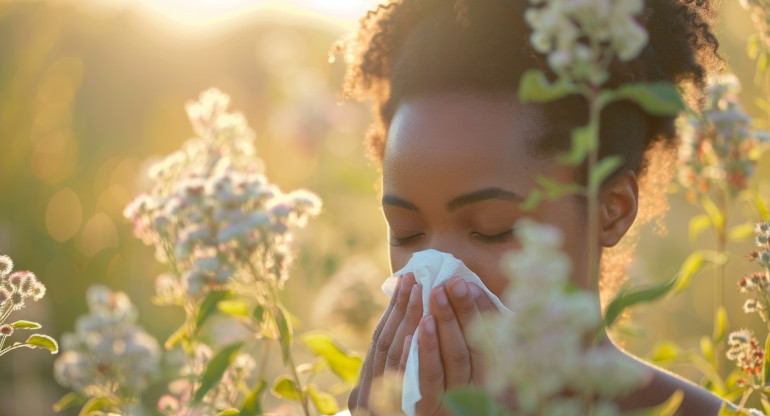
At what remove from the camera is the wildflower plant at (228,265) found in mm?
2018

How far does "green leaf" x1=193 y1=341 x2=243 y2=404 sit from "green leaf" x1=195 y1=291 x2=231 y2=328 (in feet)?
0.45

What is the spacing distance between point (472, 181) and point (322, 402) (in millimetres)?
771

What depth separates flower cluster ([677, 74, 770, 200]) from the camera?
2561 mm

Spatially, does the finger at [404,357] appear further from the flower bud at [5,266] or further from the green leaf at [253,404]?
the flower bud at [5,266]

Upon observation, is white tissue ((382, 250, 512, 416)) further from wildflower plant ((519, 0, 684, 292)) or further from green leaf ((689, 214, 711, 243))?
green leaf ((689, 214, 711, 243))

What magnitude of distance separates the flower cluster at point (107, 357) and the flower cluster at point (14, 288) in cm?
83

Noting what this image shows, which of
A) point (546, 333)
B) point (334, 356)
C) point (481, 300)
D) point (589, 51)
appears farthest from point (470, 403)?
point (334, 356)

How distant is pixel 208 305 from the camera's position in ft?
6.81

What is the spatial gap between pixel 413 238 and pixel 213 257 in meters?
0.51

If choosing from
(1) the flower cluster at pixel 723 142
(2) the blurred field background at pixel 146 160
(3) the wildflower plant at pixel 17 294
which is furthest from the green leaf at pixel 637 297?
(2) the blurred field background at pixel 146 160

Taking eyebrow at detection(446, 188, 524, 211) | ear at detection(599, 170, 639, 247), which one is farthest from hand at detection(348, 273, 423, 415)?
ear at detection(599, 170, 639, 247)

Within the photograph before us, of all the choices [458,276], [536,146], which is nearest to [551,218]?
[536,146]

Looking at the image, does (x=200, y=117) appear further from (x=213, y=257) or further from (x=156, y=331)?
(x=156, y=331)

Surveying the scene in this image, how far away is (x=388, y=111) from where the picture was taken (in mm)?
2463
